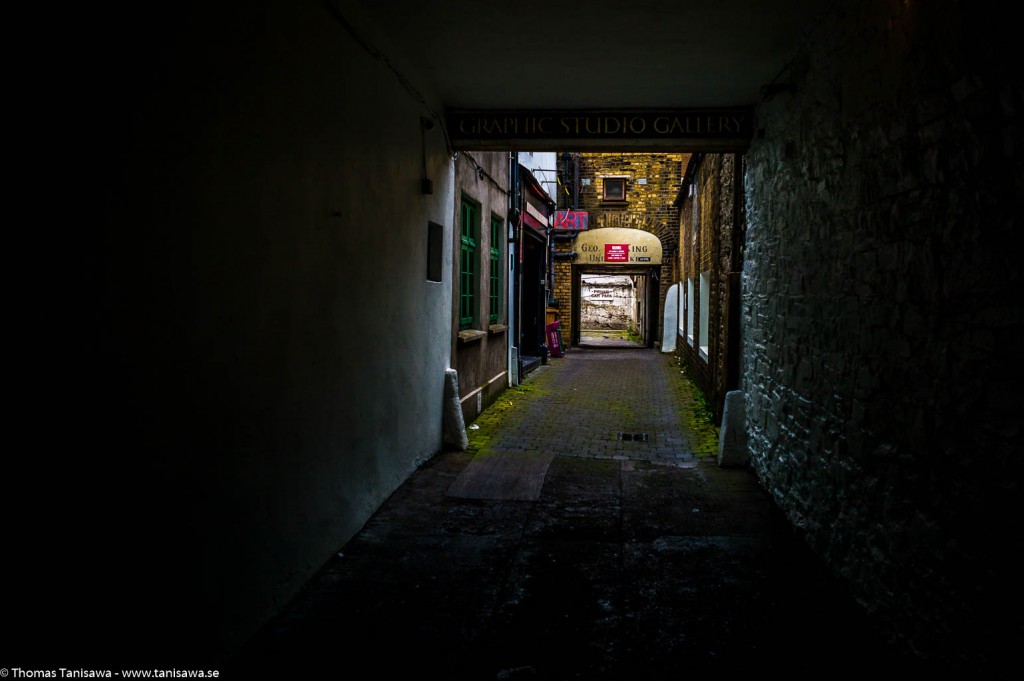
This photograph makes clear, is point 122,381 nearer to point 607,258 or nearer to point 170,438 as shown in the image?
point 170,438

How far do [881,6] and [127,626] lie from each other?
4.16 m

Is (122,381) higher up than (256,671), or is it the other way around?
(122,381)

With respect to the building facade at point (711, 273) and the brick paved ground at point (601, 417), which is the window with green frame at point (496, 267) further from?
the building facade at point (711, 273)

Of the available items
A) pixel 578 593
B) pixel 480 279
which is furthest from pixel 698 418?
pixel 578 593

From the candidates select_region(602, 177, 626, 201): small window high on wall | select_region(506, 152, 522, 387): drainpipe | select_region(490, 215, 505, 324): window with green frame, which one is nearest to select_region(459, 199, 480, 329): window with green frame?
select_region(490, 215, 505, 324): window with green frame

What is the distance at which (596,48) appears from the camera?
512 cm

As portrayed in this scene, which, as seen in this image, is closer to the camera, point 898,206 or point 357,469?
point 898,206

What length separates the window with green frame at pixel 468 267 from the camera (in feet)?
28.4

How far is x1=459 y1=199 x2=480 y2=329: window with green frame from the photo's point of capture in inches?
341

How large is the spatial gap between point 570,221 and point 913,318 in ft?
59.0

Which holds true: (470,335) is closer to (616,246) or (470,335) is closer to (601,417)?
(601,417)

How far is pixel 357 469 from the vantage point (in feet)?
15.1

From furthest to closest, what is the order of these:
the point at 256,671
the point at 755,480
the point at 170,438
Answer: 1. the point at 755,480
2. the point at 256,671
3. the point at 170,438

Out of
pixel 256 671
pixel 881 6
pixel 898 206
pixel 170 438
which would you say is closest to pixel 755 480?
pixel 898 206
